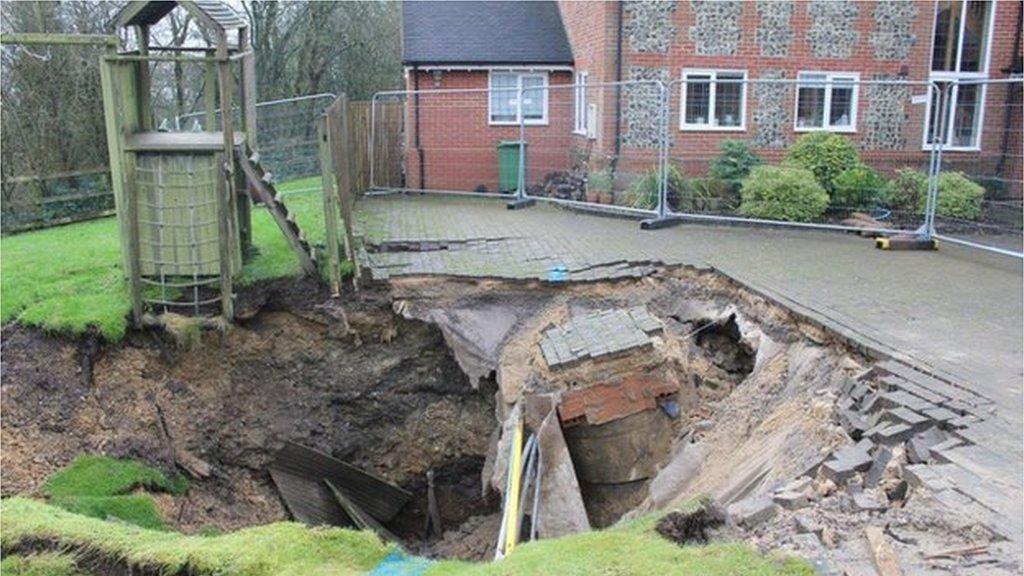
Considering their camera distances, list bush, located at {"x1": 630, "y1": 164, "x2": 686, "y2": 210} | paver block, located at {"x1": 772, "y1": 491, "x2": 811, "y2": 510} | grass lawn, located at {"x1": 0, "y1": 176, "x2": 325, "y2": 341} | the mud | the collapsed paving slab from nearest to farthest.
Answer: paver block, located at {"x1": 772, "y1": 491, "x2": 811, "y2": 510}, the mud, the collapsed paving slab, grass lawn, located at {"x1": 0, "y1": 176, "x2": 325, "y2": 341}, bush, located at {"x1": 630, "y1": 164, "x2": 686, "y2": 210}

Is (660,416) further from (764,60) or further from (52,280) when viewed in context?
(764,60)

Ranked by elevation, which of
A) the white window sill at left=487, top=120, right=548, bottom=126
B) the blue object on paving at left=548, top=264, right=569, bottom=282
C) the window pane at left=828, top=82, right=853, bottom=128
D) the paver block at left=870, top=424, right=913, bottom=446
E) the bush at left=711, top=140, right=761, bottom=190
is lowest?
the paver block at left=870, top=424, right=913, bottom=446

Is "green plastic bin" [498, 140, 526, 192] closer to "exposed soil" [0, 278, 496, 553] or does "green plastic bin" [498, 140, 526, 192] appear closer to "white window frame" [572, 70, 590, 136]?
"white window frame" [572, 70, 590, 136]

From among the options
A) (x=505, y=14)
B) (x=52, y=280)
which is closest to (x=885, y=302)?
(x=52, y=280)

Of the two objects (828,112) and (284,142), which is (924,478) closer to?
(828,112)

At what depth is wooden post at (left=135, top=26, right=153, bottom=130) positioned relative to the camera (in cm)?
914

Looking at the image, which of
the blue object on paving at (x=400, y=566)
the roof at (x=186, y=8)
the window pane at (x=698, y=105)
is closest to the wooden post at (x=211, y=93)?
the roof at (x=186, y=8)

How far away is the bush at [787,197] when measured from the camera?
12828mm

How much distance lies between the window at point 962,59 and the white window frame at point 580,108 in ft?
22.1

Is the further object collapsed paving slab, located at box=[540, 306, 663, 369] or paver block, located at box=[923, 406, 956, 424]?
collapsed paving slab, located at box=[540, 306, 663, 369]

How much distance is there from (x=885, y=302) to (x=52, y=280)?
8.88 m

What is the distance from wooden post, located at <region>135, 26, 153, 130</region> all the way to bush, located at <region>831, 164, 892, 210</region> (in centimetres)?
1060

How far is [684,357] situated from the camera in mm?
8055

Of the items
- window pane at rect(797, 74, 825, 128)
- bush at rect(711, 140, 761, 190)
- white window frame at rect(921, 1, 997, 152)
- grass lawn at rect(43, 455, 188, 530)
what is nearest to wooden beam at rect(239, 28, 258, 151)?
grass lawn at rect(43, 455, 188, 530)
